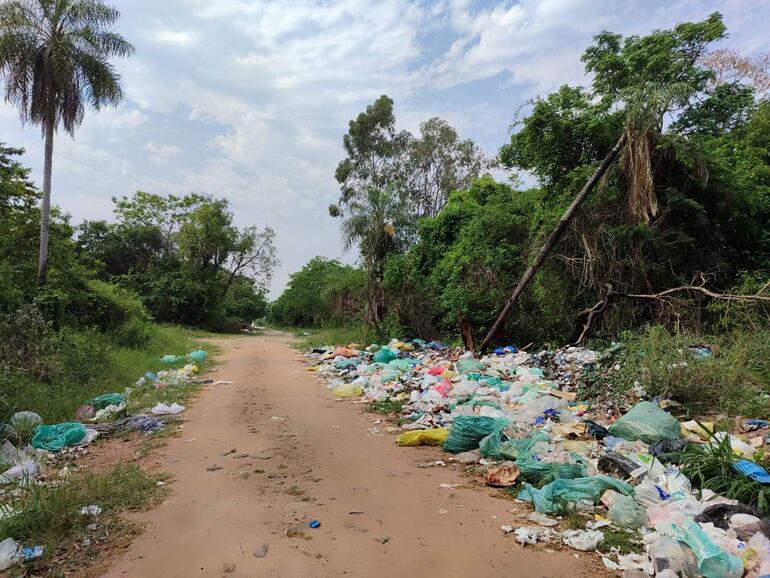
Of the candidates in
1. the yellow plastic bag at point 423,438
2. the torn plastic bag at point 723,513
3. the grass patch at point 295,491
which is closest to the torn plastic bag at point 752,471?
the torn plastic bag at point 723,513

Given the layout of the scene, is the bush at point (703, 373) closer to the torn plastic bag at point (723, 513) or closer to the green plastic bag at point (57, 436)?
the torn plastic bag at point (723, 513)

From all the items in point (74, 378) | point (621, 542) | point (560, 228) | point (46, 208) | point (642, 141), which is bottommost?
point (621, 542)

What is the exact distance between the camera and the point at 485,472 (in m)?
4.37

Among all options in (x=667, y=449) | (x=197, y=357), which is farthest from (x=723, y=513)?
(x=197, y=357)

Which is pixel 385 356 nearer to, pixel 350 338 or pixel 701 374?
pixel 350 338

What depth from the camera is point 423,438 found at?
A: 528 cm

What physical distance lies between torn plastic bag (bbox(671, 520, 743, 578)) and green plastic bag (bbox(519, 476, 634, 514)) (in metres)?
0.80

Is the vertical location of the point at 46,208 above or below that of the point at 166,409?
above

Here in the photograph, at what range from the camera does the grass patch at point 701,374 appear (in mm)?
5434

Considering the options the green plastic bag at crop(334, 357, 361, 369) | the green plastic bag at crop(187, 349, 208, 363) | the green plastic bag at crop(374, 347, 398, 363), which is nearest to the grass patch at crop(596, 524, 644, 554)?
the green plastic bag at crop(334, 357, 361, 369)

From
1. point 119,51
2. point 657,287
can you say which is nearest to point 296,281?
point 119,51

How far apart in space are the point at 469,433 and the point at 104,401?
5268 millimetres

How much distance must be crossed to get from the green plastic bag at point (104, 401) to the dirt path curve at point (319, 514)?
1699 mm

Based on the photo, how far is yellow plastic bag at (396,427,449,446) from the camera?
5246 mm
